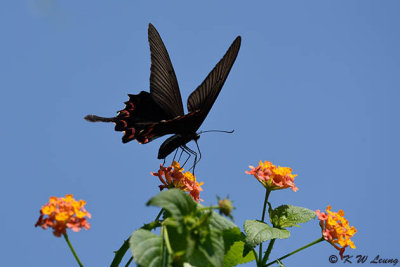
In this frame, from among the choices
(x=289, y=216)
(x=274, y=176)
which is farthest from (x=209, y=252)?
(x=274, y=176)

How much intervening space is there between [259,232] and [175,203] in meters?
0.95

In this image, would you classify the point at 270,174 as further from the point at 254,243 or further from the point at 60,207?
the point at 60,207

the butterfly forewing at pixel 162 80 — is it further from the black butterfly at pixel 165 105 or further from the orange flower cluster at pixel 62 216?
the orange flower cluster at pixel 62 216

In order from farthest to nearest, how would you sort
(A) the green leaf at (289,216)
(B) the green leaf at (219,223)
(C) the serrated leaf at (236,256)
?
(A) the green leaf at (289,216) < (C) the serrated leaf at (236,256) < (B) the green leaf at (219,223)

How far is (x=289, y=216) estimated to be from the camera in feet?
10.2

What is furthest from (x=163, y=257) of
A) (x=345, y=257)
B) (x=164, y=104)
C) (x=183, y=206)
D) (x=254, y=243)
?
(x=164, y=104)

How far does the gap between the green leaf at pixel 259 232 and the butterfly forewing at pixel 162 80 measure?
127 cm

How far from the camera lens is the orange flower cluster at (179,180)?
292 centimetres

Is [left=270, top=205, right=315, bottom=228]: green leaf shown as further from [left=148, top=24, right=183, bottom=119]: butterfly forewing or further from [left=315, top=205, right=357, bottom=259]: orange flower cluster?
[left=148, top=24, right=183, bottom=119]: butterfly forewing

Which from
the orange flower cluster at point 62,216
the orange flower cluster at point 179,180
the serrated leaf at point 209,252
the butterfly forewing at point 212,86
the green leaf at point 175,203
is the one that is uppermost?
the butterfly forewing at point 212,86

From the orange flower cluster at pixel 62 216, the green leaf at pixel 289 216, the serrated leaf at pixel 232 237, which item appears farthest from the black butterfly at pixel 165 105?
the orange flower cluster at pixel 62 216

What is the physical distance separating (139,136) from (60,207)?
1188 millimetres

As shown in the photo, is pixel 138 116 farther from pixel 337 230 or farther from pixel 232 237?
pixel 337 230

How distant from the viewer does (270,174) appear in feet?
10.7
